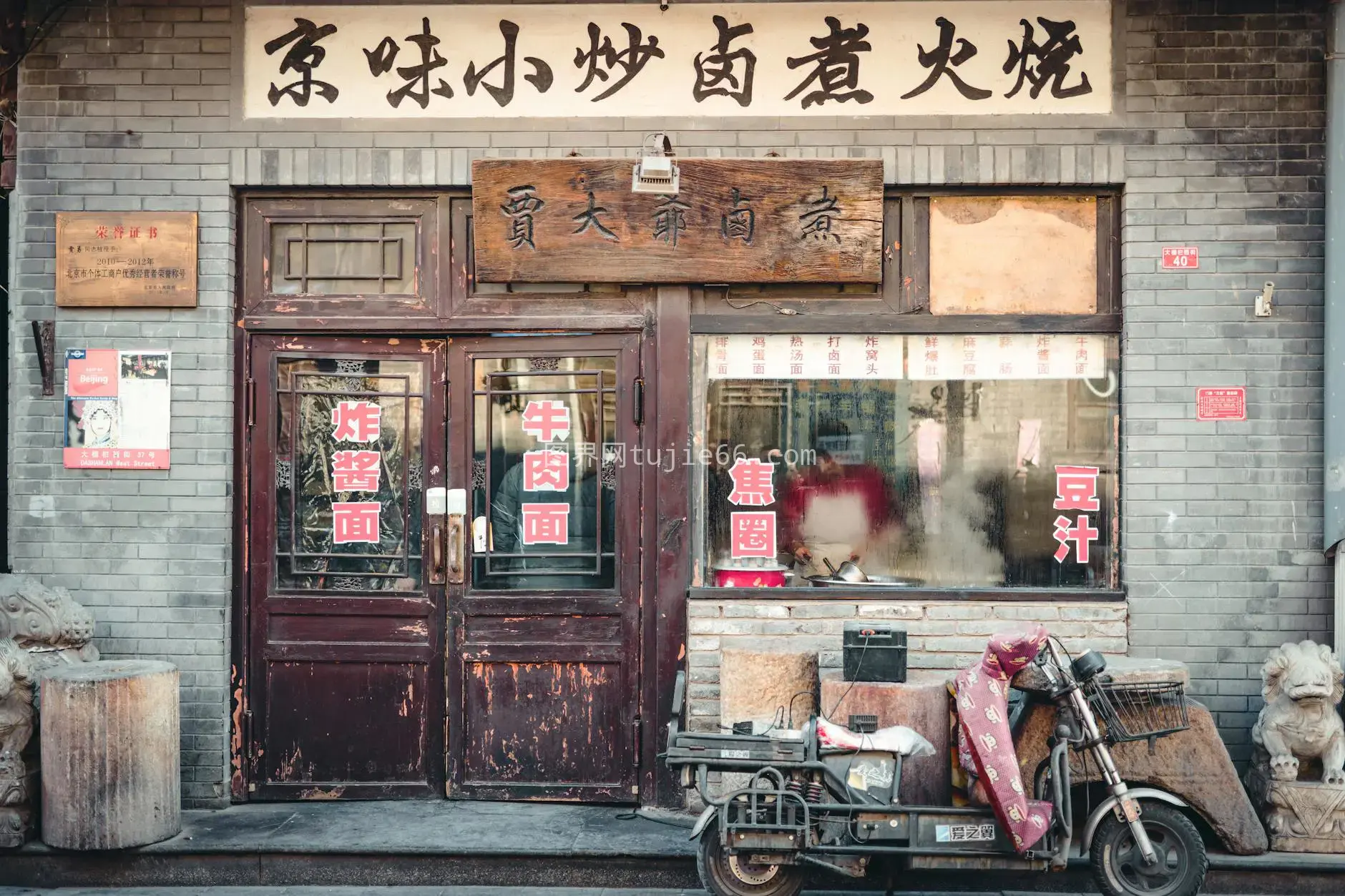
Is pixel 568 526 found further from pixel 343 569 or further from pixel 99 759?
pixel 99 759

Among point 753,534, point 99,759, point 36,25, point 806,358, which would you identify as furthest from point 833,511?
point 36,25

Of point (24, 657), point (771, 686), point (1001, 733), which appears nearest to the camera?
point (1001, 733)

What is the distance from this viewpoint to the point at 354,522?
6480 millimetres

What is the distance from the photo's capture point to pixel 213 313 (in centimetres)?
632

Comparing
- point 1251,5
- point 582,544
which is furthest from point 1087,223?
point 582,544

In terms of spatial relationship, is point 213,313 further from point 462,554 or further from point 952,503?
point 952,503

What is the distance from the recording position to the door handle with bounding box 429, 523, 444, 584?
6426 mm

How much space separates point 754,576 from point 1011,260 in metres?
2.26

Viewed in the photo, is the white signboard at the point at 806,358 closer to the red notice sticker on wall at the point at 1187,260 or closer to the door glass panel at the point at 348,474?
the red notice sticker on wall at the point at 1187,260

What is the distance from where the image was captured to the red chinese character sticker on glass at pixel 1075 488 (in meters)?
6.33

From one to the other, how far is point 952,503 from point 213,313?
4224 mm

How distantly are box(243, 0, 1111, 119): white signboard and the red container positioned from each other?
8.27ft

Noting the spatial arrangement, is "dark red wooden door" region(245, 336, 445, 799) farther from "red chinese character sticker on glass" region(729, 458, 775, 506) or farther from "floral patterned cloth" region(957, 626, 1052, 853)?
"floral patterned cloth" region(957, 626, 1052, 853)

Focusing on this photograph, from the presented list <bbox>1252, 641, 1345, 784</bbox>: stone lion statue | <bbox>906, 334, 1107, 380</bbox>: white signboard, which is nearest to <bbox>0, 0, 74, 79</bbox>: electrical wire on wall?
<bbox>906, 334, 1107, 380</bbox>: white signboard
